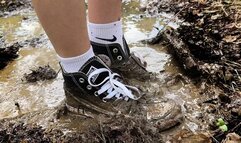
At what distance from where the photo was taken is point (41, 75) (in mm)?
2465

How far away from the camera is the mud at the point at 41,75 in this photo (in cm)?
246

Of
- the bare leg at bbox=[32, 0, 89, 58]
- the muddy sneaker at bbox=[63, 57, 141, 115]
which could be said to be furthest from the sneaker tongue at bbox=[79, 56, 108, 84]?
the bare leg at bbox=[32, 0, 89, 58]

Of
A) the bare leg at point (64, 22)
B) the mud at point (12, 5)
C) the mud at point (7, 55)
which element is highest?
the bare leg at point (64, 22)

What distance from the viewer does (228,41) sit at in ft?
8.59

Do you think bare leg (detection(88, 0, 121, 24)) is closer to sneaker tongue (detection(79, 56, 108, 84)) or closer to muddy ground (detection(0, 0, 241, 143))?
sneaker tongue (detection(79, 56, 108, 84))

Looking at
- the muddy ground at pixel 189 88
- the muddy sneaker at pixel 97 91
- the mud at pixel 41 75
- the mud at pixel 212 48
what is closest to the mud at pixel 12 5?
the muddy ground at pixel 189 88

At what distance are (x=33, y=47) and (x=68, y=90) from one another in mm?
1097

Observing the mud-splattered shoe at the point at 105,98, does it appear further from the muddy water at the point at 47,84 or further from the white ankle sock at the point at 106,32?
the white ankle sock at the point at 106,32

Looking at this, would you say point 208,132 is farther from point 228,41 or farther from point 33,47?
point 33,47

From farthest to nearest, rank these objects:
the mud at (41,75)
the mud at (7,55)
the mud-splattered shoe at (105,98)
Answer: the mud at (7,55)
the mud at (41,75)
the mud-splattered shoe at (105,98)

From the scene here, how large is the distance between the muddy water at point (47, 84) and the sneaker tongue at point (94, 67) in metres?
0.23

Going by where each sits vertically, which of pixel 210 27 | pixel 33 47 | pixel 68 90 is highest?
pixel 68 90

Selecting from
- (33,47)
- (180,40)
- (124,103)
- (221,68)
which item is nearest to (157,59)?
(180,40)

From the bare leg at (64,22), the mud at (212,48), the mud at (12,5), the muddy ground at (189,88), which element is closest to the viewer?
the bare leg at (64,22)
